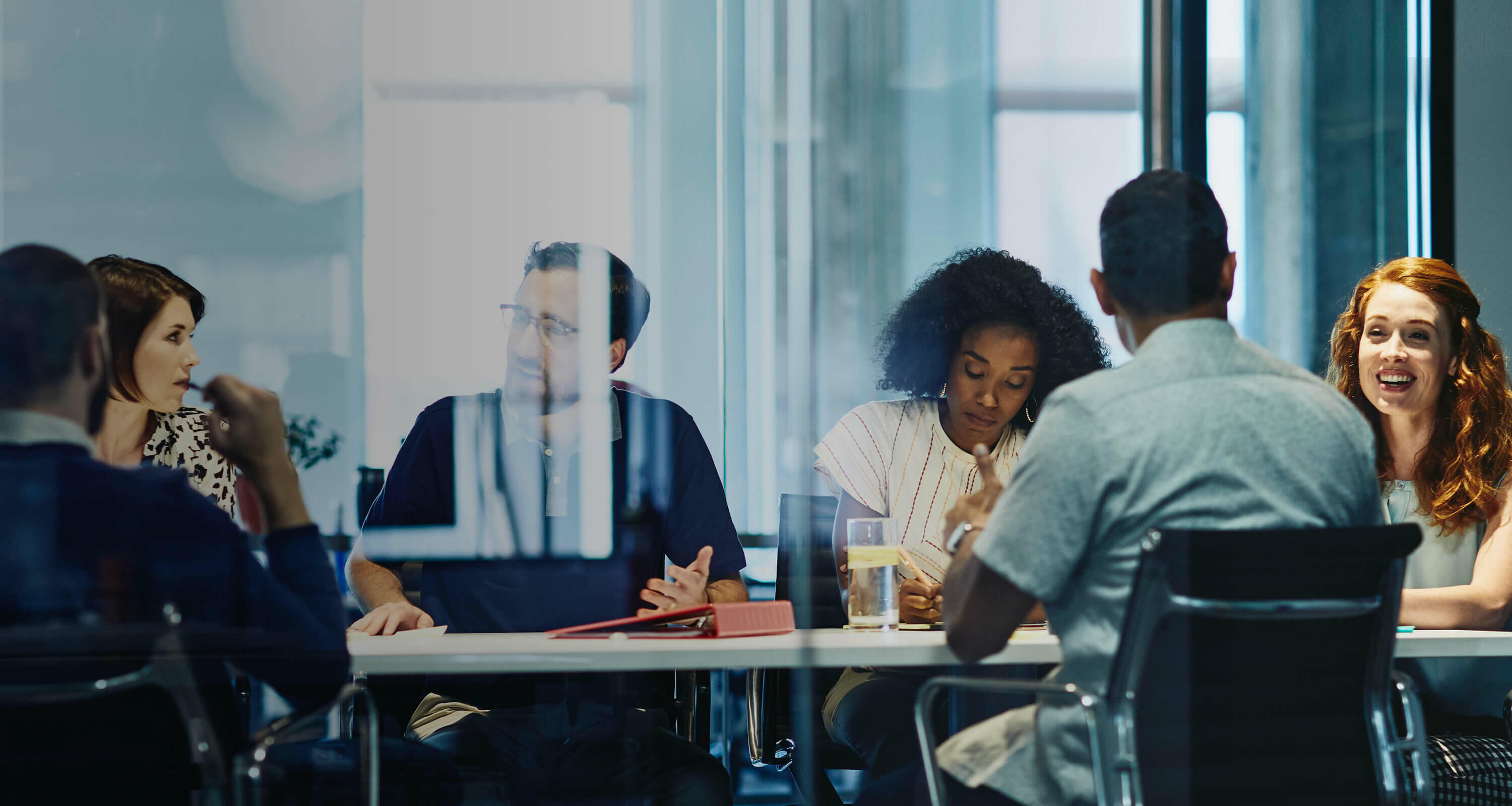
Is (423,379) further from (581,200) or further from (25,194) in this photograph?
(25,194)

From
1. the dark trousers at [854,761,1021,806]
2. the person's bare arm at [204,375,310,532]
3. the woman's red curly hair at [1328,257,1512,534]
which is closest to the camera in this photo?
the dark trousers at [854,761,1021,806]

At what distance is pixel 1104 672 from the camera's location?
1418 mm

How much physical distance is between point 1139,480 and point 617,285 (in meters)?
1.32

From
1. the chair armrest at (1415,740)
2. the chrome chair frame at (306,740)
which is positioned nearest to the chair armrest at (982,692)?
the chair armrest at (1415,740)

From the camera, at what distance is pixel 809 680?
7.16 ft

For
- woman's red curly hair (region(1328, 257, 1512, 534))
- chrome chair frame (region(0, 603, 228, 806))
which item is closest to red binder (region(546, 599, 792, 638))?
chrome chair frame (region(0, 603, 228, 806))

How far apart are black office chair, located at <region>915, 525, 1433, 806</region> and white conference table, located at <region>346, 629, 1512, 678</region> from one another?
196 millimetres

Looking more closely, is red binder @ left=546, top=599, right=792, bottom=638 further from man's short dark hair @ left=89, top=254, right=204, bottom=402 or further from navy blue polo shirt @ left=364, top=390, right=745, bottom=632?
man's short dark hair @ left=89, top=254, right=204, bottom=402

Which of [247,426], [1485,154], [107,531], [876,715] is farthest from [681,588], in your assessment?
[1485,154]

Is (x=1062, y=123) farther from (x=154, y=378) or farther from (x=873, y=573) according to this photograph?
(x=154, y=378)

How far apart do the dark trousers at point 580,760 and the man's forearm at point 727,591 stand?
27 cm

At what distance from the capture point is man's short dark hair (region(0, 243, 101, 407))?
5.02 feet

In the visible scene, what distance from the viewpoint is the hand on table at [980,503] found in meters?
1.58

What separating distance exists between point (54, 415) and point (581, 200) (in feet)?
3.56
